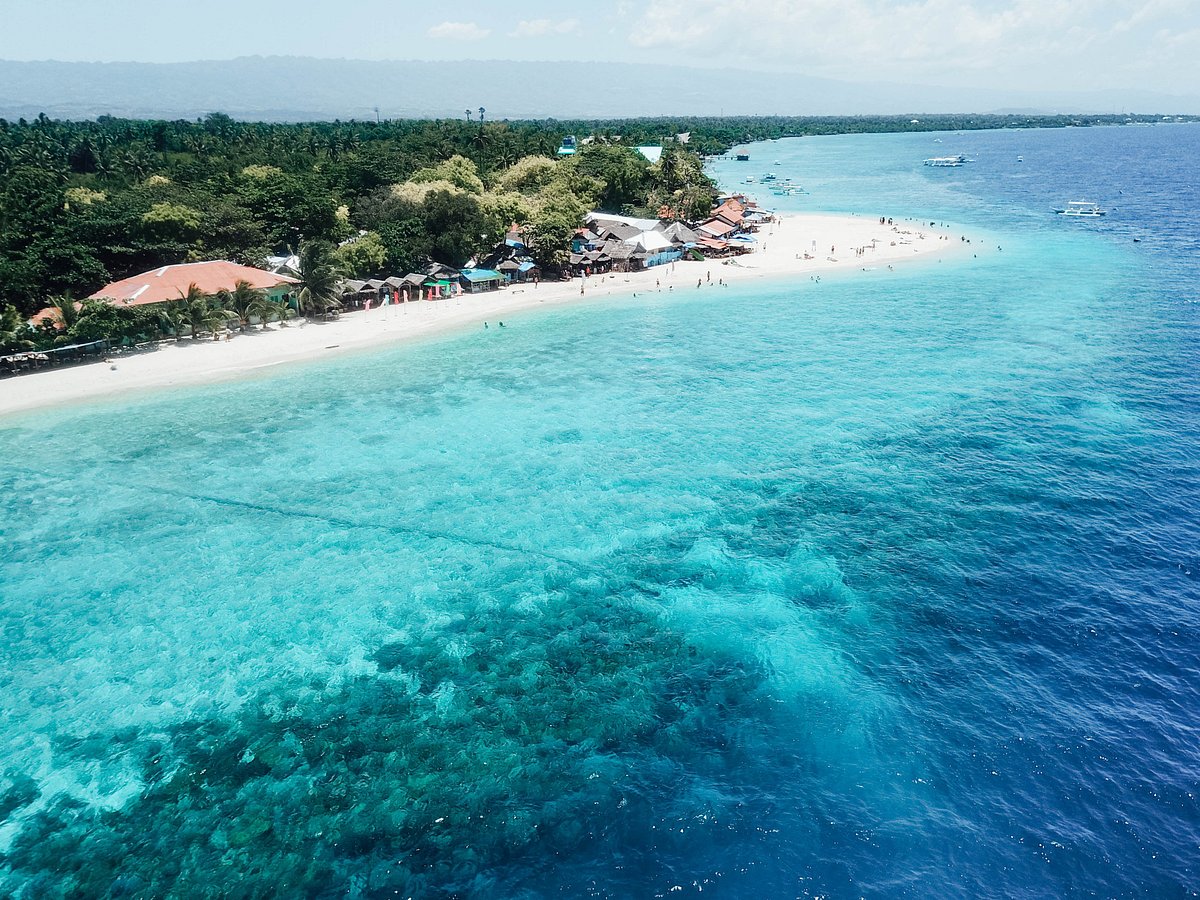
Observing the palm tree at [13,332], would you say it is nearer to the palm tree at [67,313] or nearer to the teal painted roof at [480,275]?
the palm tree at [67,313]

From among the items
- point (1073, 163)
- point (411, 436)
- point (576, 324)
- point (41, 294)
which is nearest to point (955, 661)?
point (411, 436)

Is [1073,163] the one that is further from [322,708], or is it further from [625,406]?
[322,708]

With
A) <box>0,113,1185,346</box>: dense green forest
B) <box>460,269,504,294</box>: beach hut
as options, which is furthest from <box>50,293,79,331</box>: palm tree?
<box>460,269,504,294</box>: beach hut

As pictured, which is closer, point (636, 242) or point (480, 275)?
point (480, 275)

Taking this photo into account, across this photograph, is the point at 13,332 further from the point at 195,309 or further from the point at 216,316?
the point at 216,316

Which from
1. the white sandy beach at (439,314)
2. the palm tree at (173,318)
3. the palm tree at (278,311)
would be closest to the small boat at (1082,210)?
the white sandy beach at (439,314)

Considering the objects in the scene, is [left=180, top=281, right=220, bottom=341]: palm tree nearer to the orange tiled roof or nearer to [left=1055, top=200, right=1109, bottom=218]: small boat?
the orange tiled roof

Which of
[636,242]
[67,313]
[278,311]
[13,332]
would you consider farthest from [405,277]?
[13,332]
